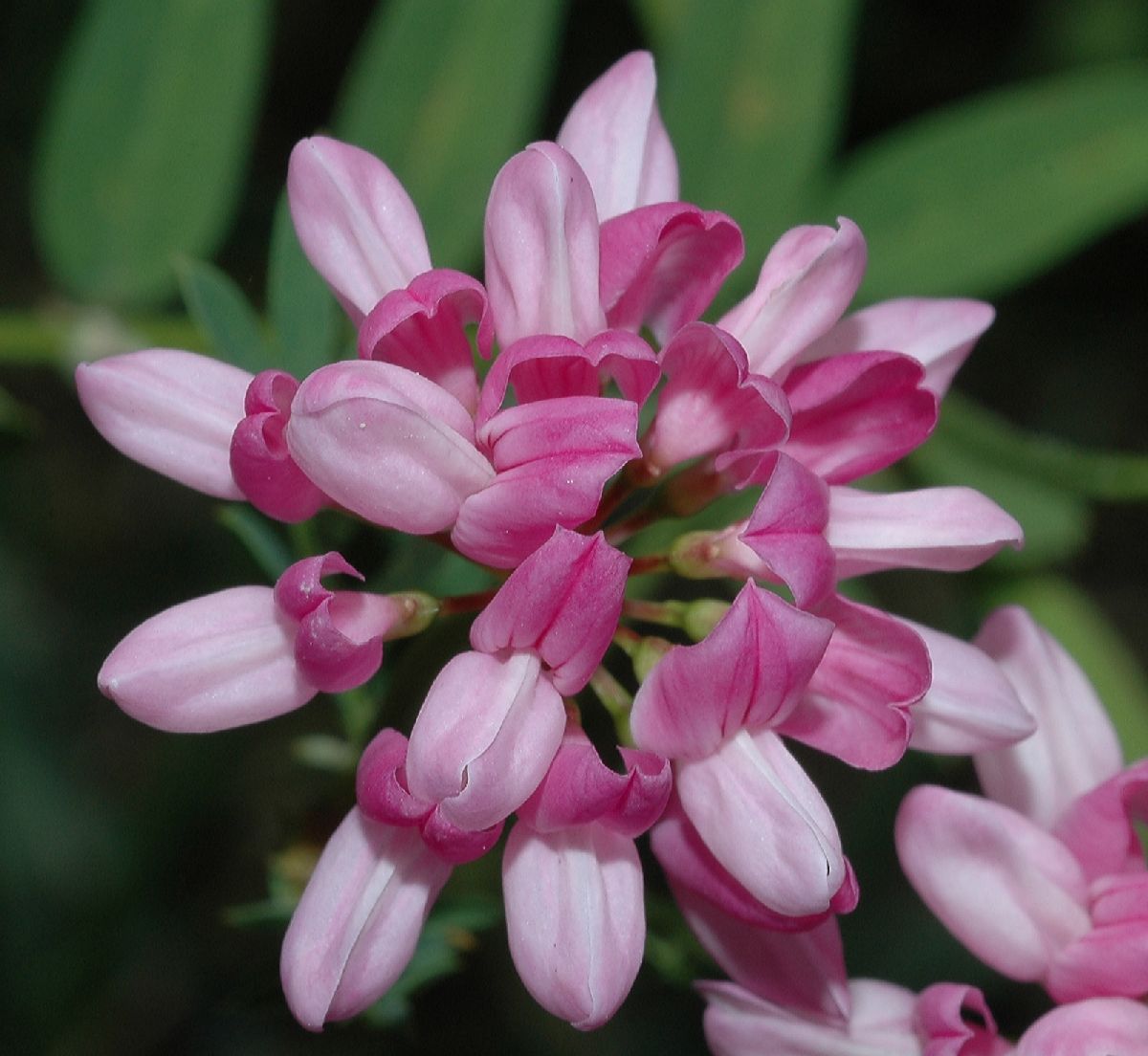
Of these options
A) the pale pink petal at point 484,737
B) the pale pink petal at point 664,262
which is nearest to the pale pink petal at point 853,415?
the pale pink petal at point 664,262

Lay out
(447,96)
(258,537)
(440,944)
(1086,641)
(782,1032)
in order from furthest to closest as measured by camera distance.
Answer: (1086,641), (447,96), (440,944), (258,537), (782,1032)

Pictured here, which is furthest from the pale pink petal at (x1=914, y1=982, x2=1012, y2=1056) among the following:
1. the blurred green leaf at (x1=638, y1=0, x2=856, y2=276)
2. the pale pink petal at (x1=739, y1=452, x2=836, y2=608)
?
the blurred green leaf at (x1=638, y1=0, x2=856, y2=276)

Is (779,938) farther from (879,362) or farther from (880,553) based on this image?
(879,362)

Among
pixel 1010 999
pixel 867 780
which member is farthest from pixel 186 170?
pixel 1010 999

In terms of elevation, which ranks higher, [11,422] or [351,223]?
[351,223]

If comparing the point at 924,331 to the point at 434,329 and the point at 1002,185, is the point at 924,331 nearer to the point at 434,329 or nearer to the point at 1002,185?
the point at 434,329

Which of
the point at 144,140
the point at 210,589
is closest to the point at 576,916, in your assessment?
the point at 144,140
